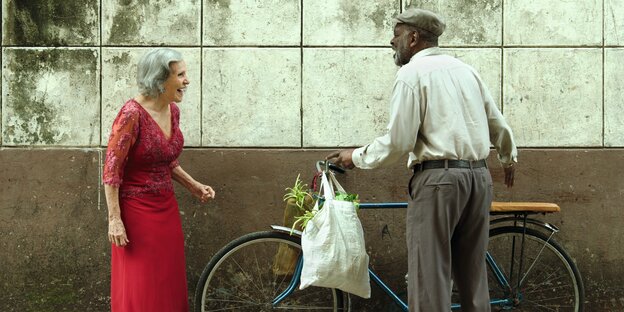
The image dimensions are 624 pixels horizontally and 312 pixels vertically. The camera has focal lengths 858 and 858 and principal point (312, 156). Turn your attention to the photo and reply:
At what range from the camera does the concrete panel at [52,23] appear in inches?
231

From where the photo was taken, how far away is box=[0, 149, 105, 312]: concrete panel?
5906 millimetres

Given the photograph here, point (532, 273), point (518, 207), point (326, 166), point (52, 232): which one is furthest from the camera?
point (52, 232)

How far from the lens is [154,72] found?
4.82 meters

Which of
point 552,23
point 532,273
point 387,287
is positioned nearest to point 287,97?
point 387,287

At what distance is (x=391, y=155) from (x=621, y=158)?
7.36 feet

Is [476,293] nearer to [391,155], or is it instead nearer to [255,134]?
[391,155]

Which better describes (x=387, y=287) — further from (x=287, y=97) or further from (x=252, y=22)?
(x=252, y=22)

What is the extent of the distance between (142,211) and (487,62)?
2.55 m

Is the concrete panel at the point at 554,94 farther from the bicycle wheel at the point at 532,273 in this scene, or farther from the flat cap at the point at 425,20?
the flat cap at the point at 425,20

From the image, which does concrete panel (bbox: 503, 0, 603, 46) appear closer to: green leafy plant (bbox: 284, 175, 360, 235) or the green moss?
green leafy plant (bbox: 284, 175, 360, 235)

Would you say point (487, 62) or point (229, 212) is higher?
point (487, 62)

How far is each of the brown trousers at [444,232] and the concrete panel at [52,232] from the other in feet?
8.06

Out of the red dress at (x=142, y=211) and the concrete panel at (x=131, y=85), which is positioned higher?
the concrete panel at (x=131, y=85)

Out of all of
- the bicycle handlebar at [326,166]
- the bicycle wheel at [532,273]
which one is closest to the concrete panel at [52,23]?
the bicycle handlebar at [326,166]
